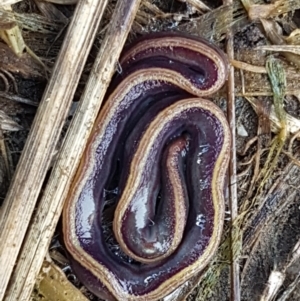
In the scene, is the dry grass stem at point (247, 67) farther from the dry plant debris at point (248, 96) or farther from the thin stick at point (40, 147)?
the thin stick at point (40, 147)

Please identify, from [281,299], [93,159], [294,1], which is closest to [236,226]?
[281,299]

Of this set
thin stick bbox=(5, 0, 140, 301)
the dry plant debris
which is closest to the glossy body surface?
thin stick bbox=(5, 0, 140, 301)

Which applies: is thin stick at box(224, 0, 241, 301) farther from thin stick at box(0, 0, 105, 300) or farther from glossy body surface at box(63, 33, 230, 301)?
thin stick at box(0, 0, 105, 300)

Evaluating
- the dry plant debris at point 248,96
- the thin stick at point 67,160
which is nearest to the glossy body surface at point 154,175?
the thin stick at point 67,160

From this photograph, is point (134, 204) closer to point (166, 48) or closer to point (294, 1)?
point (166, 48)

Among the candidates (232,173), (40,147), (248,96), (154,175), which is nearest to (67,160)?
(40,147)

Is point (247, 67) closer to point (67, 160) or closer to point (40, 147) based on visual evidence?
point (67, 160)
